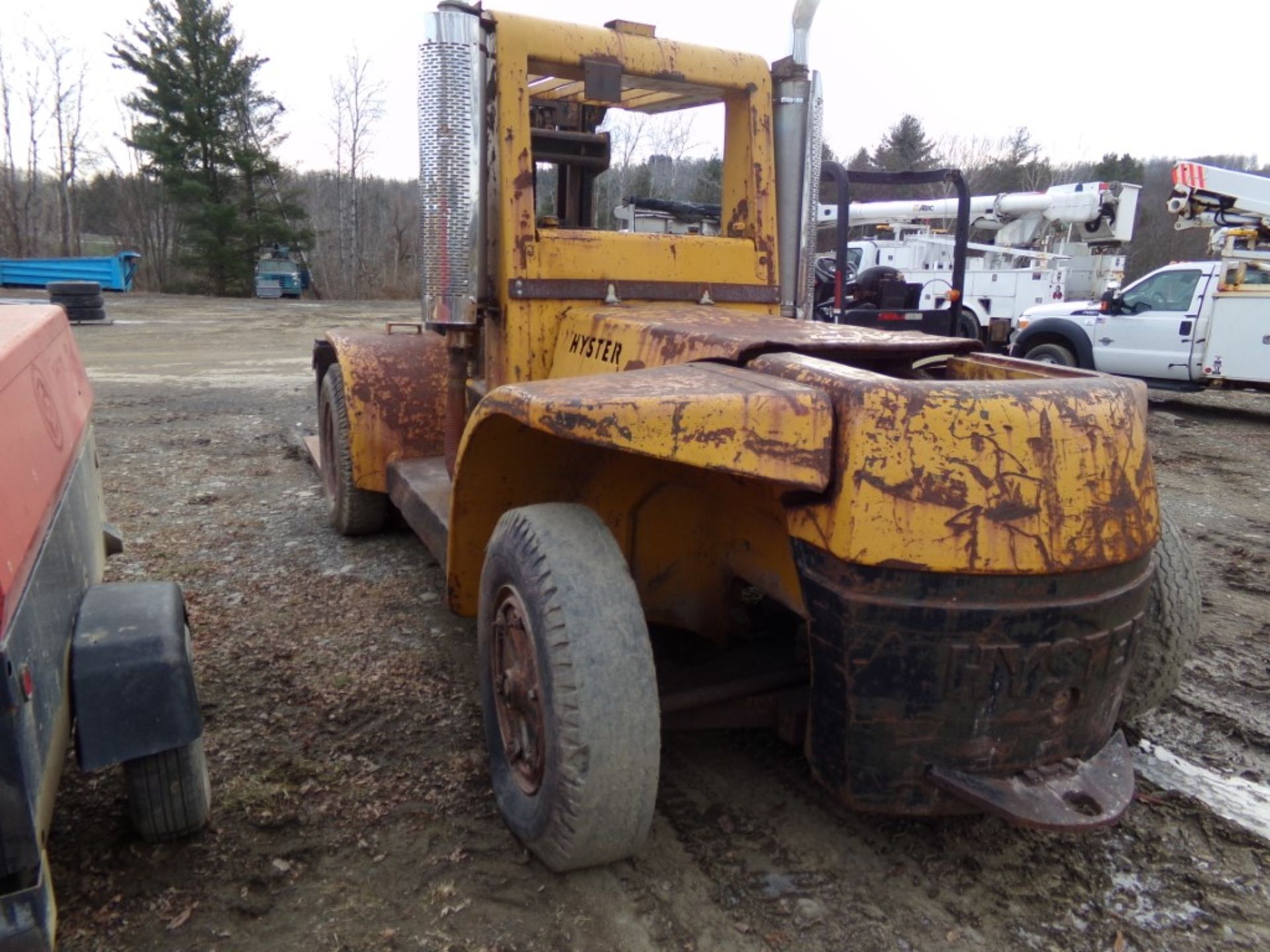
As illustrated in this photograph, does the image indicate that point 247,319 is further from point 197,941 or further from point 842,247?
point 197,941

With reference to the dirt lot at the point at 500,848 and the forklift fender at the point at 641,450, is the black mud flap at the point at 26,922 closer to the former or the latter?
the dirt lot at the point at 500,848

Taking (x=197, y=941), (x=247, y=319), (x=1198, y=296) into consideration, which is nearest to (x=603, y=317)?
(x=197, y=941)

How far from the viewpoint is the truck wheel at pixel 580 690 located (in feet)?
7.07

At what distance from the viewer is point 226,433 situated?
8.50 m

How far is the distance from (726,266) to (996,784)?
2.28 m

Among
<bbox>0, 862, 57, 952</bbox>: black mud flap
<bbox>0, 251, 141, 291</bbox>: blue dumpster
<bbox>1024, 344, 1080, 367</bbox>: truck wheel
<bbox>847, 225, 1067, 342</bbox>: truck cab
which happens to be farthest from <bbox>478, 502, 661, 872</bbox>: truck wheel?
<bbox>0, 251, 141, 291</bbox>: blue dumpster

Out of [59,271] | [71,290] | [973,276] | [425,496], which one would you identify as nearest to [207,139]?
[59,271]

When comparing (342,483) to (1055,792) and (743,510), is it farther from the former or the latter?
(1055,792)

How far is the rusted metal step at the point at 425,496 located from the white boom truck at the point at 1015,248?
13912 millimetres

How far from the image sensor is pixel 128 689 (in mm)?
2160

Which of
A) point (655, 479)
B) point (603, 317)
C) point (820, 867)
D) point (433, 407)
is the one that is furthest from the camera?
point (433, 407)

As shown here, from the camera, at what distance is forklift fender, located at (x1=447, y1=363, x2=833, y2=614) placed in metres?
2.00

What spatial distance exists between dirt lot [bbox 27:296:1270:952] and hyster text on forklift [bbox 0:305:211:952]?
0.29 metres

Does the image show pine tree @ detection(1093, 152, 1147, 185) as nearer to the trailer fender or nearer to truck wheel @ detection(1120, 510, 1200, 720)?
the trailer fender
